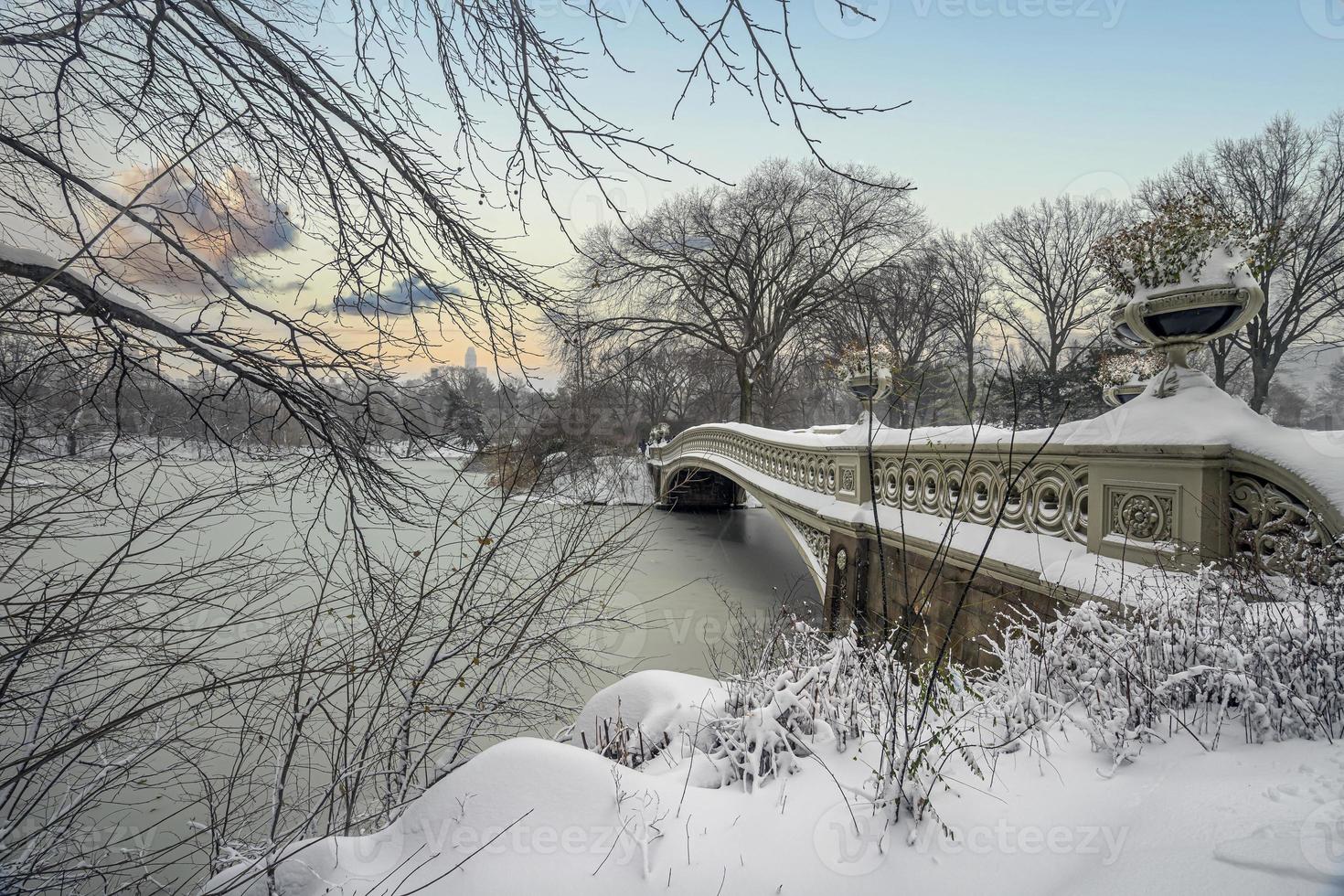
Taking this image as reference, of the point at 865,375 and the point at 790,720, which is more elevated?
the point at 865,375

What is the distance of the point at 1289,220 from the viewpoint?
1812cm

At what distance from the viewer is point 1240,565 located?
299 centimetres

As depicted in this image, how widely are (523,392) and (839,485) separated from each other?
572 cm

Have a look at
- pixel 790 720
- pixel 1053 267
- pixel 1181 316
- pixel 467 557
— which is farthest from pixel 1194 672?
pixel 1053 267

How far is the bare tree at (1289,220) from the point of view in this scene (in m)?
17.4

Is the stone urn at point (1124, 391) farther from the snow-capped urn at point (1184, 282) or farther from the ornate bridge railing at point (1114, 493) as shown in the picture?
the snow-capped urn at point (1184, 282)

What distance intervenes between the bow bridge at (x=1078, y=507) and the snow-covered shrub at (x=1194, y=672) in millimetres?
358

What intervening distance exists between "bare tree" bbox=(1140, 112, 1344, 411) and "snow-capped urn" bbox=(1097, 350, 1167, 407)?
9386 millimetres

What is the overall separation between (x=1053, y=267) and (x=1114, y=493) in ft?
89.1

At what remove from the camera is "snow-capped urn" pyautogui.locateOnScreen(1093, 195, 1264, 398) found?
358 cm

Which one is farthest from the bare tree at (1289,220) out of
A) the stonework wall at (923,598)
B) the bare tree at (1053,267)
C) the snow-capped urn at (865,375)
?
the stonework wall at (923,598)

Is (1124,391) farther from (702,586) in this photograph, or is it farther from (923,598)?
(923,598)

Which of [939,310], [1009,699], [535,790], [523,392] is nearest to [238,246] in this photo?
[523,392]

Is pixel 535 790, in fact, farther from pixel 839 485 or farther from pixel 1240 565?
pixel 839 485
